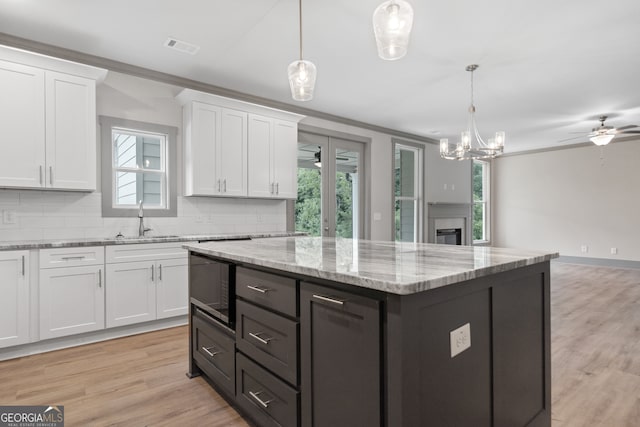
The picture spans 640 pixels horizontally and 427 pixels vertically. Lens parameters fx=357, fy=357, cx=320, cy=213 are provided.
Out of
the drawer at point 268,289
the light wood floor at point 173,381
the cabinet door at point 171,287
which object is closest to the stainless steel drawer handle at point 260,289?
the drawer at point 268,289

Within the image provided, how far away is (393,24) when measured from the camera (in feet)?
5.74

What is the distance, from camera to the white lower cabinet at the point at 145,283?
318 cm

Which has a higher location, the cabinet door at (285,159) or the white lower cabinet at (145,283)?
the cabinet door at (285,159)

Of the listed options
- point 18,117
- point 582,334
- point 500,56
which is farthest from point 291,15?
point 582,334

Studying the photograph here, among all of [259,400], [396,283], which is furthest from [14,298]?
[396,283]

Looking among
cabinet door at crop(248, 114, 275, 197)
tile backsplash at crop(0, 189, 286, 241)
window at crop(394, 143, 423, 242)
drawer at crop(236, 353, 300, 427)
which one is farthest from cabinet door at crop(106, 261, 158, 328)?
window at crop(394, 143, 423, 242)

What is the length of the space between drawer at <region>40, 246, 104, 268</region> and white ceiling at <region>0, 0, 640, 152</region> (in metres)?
1.83

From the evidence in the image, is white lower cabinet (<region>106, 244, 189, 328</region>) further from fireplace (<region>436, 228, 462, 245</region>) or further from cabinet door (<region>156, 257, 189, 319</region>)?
fireplace (<region>436, 228, 462, 245</region>)

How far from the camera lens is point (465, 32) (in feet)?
9.99

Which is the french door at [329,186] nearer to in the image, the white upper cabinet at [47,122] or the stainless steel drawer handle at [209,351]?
the white upper cabinet at [47,122]

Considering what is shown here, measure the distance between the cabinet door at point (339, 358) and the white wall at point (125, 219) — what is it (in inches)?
118

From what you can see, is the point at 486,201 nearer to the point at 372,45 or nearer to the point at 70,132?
the point at 372,45

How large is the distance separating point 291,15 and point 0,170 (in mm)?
2598

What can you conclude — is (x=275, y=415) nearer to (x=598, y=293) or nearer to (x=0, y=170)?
(x=0, y=170)
